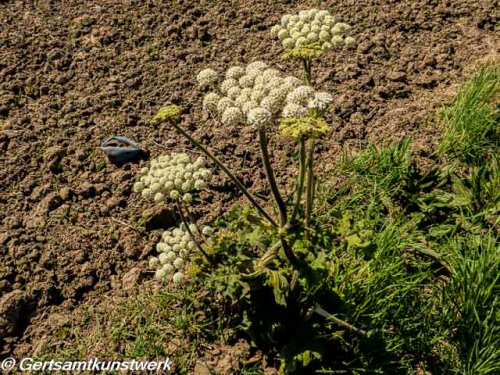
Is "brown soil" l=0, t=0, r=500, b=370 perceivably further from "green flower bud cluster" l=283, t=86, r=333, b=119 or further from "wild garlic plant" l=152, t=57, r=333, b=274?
"green flower bud cluster" l=283, t=86, r=333, b=119

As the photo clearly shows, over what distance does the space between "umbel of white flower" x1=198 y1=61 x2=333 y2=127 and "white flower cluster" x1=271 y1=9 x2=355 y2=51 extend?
35 centimetres

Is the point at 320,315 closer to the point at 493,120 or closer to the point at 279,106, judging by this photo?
the point at 279,106

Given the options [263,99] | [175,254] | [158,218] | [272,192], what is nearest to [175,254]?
[175,254]

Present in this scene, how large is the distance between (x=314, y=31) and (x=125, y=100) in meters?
2.82

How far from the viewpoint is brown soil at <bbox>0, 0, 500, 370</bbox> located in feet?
13.8

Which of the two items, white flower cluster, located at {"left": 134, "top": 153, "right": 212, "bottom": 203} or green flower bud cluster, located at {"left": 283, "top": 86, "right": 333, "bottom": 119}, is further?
white flower cluster, located at {"left": 134, "top": 153, "right": 212, "bottom": 203}

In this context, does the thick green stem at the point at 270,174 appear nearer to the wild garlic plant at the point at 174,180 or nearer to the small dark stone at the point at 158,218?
the wild garlic plant at the point at 174,180

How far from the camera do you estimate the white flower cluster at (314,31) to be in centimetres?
299

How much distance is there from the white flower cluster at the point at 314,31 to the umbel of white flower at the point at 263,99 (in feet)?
1.15

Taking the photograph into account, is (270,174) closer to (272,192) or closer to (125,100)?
(272,192)

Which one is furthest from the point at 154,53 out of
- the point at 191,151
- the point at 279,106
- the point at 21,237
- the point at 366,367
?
the point at 366,367

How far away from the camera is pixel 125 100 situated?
530cm

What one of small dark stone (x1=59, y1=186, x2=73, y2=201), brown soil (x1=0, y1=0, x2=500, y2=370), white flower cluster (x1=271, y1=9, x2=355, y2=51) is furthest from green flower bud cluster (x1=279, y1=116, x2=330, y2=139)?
small dark stone (x1=59, y1=186, x2=73, y2=201)

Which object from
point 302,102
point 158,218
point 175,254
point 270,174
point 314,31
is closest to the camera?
point 302,102
